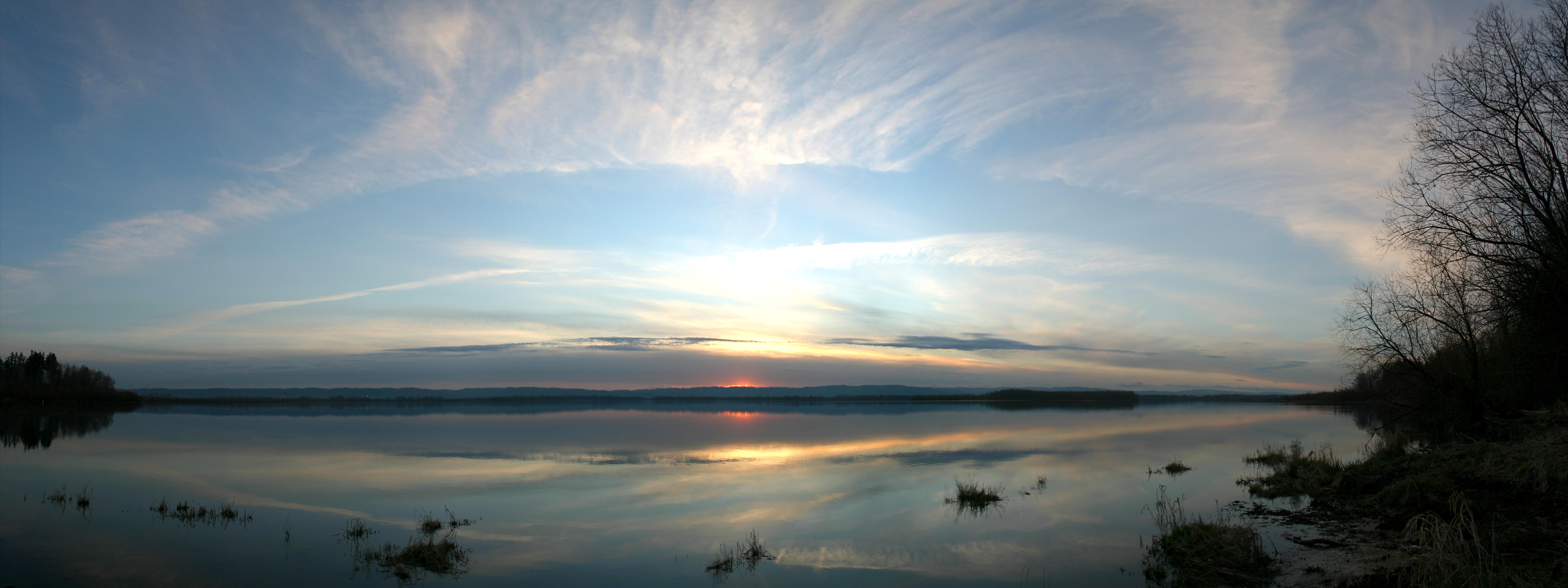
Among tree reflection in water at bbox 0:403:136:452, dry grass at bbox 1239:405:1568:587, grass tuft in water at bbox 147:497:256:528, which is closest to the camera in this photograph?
dry grass at bbox 1239:405:1568:587

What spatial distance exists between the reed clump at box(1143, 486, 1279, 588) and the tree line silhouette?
350 ft

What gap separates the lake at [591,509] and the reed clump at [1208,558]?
0.39m

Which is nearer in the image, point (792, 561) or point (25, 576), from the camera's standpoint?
point (25, 576)

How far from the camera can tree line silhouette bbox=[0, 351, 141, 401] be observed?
76500mm

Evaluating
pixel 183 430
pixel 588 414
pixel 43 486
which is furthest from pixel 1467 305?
pixel 588 414

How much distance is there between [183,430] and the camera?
127 feet

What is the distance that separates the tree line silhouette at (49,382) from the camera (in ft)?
251

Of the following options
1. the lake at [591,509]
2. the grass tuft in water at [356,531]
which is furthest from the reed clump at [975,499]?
the grass tuft in water at [356,531]

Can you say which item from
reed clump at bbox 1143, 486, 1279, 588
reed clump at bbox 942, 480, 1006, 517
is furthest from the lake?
reed clump at bbox 1143, 486, 1279, 588

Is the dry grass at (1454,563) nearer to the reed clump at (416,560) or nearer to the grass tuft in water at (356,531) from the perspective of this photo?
the reed clump at (416,560)

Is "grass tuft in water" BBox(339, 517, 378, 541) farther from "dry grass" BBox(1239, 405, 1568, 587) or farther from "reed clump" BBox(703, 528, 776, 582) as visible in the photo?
"dry grass" BBox(1239, 405, 1568, 587)

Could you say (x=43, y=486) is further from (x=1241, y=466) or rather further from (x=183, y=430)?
(x=1241, y=466)

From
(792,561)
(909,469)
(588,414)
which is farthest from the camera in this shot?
(588,414)

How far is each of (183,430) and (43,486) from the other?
89.2 ft
